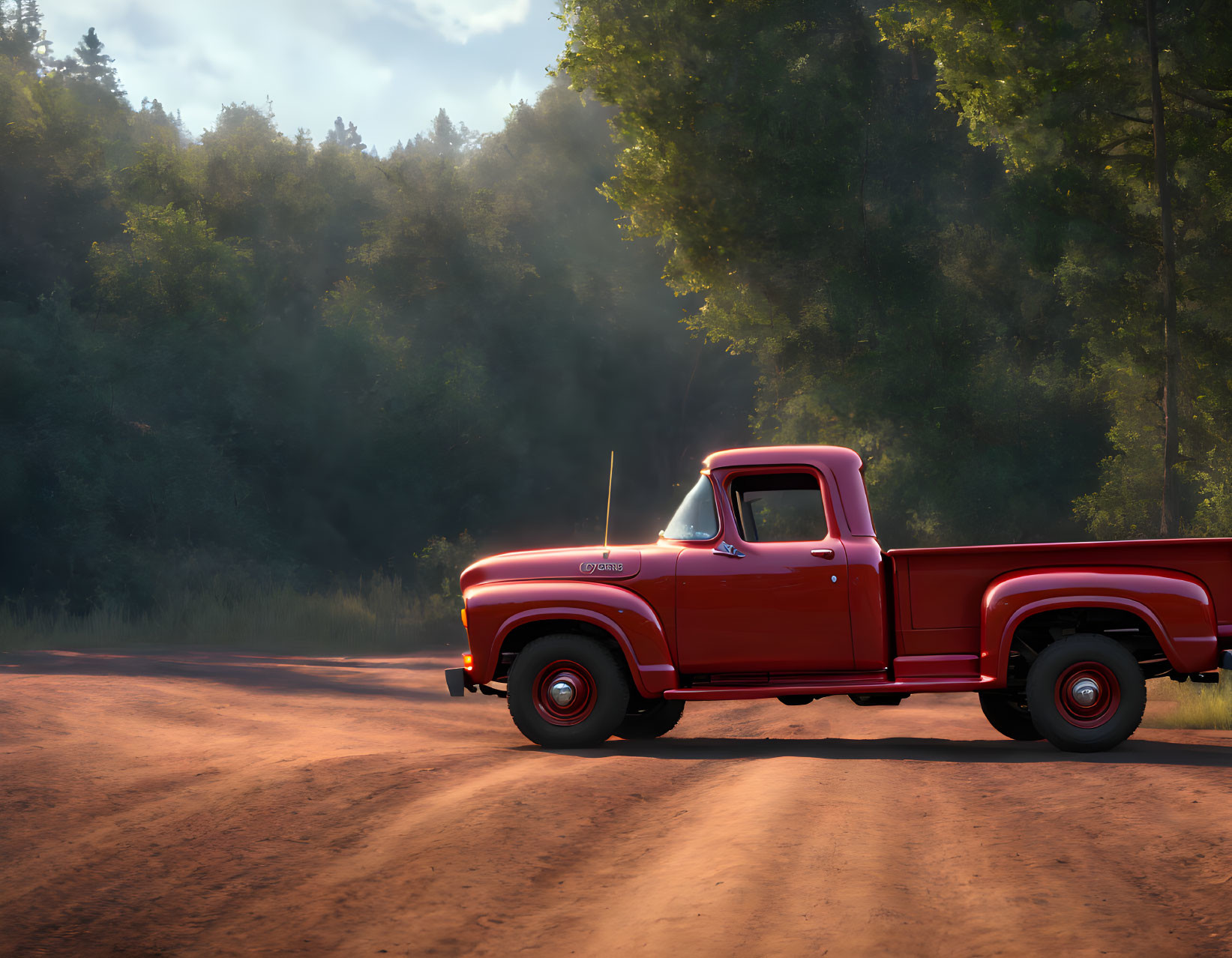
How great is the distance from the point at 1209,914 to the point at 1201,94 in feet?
54.5

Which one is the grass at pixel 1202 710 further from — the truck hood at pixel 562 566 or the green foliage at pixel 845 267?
the green foliage at pixel 845 267

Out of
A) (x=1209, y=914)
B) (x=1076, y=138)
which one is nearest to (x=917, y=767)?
(x=1209, y=914)

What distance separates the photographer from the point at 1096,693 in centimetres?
819

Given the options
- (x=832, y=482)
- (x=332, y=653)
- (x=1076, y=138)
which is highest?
(x=1076, y=138)

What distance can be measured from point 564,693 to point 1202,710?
626 centimetres

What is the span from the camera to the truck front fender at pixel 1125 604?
26.1 ft

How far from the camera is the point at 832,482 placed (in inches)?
344

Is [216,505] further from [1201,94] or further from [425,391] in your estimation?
[1201,94]

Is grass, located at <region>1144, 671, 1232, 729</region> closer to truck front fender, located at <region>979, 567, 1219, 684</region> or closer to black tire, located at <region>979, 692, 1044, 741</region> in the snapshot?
black tire, located at <region>979, 692, 1044, 741</region>

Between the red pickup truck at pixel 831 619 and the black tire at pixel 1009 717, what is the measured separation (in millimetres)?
783

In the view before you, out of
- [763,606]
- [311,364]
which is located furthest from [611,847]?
[311,364]

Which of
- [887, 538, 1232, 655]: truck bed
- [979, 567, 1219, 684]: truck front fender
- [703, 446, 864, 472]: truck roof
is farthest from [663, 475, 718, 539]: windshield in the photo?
[979, 567, 1219, 684]: truck front fender

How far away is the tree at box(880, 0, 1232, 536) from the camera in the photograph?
680 inches

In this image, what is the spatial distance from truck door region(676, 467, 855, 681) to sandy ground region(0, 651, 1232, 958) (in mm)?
692
